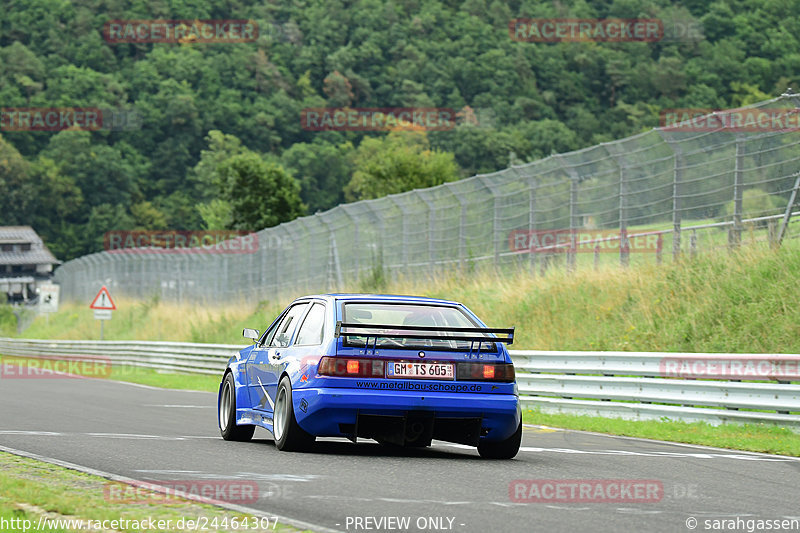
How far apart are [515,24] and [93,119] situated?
56469mm

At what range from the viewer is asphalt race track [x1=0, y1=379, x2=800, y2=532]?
6777 millimetres

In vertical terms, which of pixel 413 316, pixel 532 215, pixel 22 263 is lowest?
Result: pixel 413 316

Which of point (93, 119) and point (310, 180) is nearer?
point (310, 180)

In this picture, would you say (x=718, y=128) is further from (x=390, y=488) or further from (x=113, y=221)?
(x=113, y=221)

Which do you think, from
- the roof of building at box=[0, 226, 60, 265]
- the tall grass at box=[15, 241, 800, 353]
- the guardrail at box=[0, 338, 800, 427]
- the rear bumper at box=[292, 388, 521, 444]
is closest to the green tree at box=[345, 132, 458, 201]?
the roof of building at box=[0, 226, 60, 265]

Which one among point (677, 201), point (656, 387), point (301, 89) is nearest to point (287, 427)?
point (656, 387)

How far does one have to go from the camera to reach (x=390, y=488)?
785cm

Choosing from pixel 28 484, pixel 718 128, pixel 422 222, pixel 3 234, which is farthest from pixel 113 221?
pixel 28 484

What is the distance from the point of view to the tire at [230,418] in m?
11.8

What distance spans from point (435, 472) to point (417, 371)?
50.8 inches

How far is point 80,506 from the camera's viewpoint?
677cm

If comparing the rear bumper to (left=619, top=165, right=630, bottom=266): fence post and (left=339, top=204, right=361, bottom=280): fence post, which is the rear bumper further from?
(left=339, top=204, right=361, bottom=280): fence post

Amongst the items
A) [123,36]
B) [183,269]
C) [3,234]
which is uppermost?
[123,36]

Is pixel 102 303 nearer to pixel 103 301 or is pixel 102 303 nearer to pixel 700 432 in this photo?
pixel 103 301
